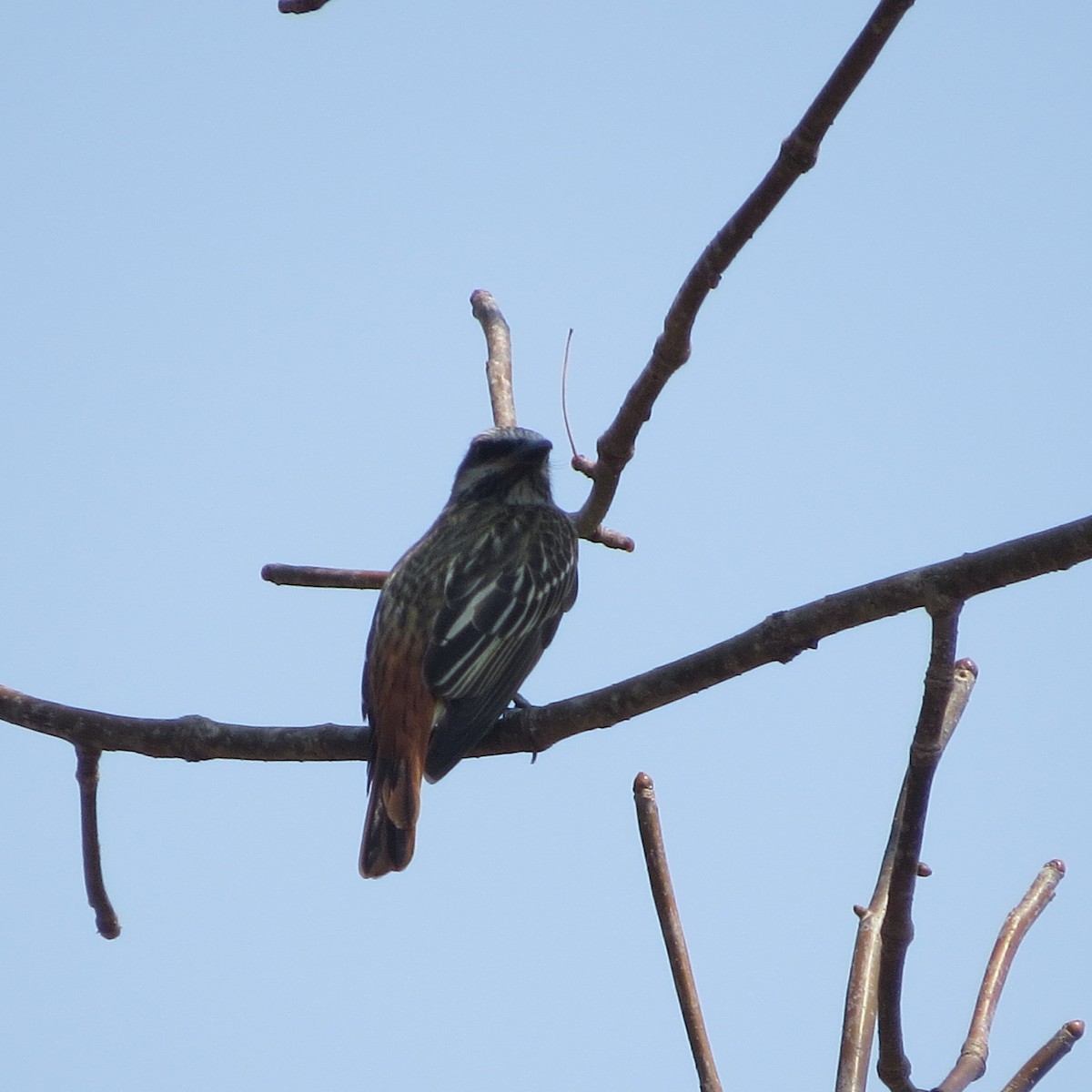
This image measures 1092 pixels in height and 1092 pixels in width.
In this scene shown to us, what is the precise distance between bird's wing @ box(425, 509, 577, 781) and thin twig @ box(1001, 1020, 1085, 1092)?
2.79m

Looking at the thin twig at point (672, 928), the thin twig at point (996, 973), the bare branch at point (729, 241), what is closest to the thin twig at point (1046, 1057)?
the thin twig at point (996, 973)

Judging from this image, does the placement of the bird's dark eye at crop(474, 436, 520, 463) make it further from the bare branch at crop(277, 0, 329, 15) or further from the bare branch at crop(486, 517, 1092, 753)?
the bare branch at crop(277, 0, 329, 15)

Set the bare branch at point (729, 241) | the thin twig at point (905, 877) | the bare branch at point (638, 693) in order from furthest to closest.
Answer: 1. the bare branch at point (729, 241)
2. the bare branch at point (638, 693)
3. the thin twig at point (905, 877)

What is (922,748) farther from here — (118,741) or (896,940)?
(118,741)

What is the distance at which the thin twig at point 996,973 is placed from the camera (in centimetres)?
384

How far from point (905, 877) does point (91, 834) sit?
2823 mm

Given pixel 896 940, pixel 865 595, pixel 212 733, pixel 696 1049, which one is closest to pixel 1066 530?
pixel 865 595

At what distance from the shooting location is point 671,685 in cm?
443

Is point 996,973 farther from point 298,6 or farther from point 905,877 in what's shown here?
point 298,6

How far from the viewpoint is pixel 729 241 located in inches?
185

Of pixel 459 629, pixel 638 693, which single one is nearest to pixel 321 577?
pixel 459 629

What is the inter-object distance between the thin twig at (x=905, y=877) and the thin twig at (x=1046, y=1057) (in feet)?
0.81

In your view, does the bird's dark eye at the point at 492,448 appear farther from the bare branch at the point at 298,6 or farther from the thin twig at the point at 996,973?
the bare branch at the point at 298,6

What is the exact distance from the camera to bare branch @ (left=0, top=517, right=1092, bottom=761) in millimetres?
3809
